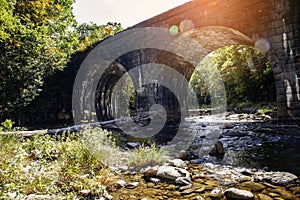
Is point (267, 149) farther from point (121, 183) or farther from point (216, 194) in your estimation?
point (121, 183)

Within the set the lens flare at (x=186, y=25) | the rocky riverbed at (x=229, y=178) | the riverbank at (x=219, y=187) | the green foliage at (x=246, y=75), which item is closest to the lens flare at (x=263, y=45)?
the rocky riverbed at (x=229, y=178)

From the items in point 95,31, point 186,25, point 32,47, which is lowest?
point 32,47

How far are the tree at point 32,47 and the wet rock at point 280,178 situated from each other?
7.36 m

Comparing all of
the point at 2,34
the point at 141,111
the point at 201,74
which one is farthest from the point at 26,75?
the point at 201,74

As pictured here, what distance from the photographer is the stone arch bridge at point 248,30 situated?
17.8 ft

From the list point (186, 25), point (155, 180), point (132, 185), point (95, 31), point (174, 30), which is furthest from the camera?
point (95, 31)

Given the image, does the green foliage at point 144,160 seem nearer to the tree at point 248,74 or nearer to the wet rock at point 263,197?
the wet rock at point 263,197

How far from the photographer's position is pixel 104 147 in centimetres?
398

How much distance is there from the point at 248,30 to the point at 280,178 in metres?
5.30

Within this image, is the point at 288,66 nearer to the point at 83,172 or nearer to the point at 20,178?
the point at 83,172

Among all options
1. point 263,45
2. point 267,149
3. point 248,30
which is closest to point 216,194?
point 267,149

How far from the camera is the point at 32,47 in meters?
7.59

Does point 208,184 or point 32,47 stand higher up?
point 32,47

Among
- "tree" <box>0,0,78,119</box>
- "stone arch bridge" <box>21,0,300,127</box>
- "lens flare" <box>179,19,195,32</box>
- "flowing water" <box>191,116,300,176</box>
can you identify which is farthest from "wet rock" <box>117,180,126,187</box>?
"lens flare" <box>179,19,195,32</box>
